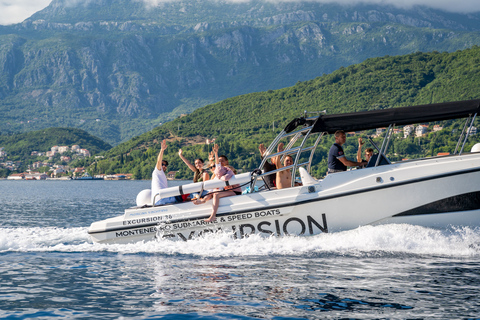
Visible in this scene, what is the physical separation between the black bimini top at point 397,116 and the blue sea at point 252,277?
1841 millimetres

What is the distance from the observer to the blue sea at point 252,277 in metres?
5.70

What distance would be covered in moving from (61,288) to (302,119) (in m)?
5.09

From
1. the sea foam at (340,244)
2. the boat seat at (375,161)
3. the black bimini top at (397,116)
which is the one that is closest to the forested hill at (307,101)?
the black bimini top at (397,116)

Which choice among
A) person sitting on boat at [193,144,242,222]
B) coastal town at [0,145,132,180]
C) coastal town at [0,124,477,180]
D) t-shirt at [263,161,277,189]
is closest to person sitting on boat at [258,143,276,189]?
t-shirt at [263,161,277,189]

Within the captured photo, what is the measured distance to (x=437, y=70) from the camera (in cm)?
8681

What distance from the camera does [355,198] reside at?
8680mm

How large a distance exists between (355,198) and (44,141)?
18748 cm

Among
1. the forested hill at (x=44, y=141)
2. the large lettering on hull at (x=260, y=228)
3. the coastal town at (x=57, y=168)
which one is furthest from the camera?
the forested hill at (x=44, y=141)

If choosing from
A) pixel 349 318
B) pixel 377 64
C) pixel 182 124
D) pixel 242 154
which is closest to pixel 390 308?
pixel 349 318

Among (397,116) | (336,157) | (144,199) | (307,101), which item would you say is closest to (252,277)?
(336,157)

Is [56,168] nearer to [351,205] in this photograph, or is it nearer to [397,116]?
[351,205]

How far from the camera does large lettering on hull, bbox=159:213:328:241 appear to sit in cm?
887

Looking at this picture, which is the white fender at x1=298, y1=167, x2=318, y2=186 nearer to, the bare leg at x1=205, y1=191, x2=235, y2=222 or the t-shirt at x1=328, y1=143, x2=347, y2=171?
the t-shirt at x1=328, y1=143, x2=347, y2=171

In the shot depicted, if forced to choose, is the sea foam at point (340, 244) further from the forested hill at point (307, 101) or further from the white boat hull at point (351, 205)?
the forested hill at point (307, 101)
